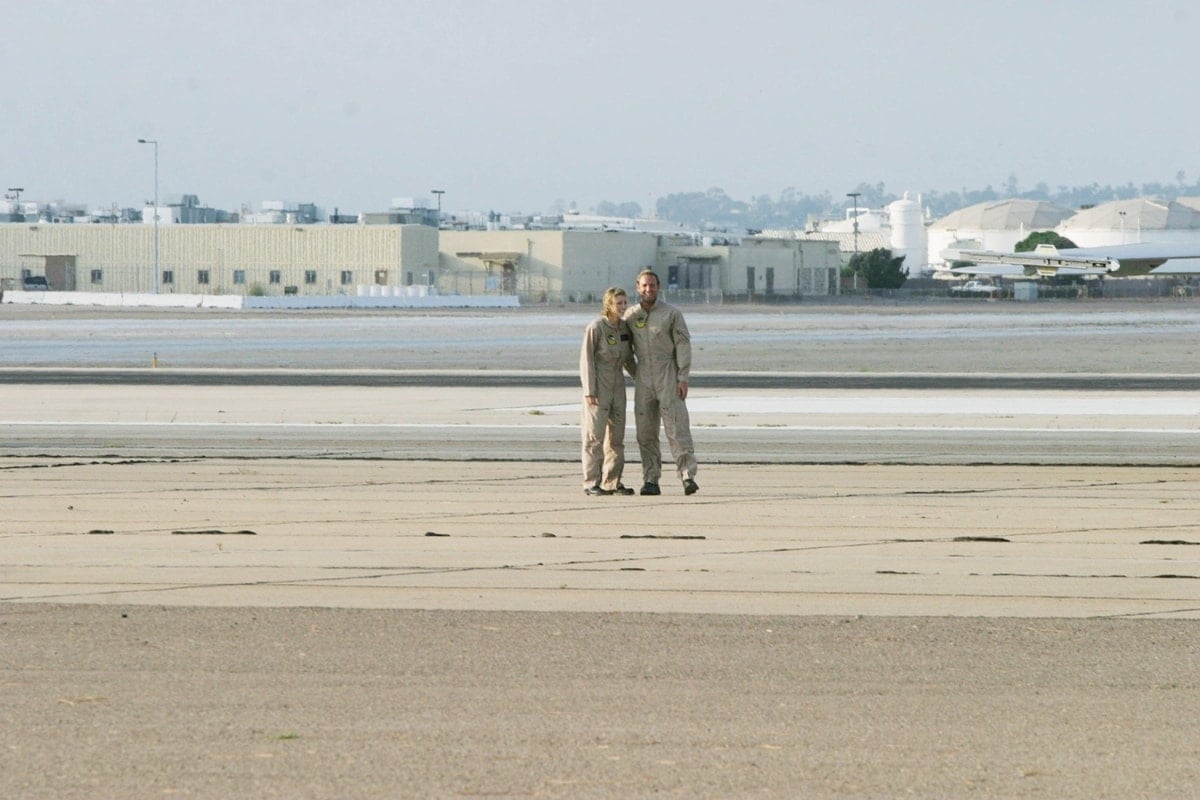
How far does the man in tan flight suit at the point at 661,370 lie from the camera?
14102 millimetres

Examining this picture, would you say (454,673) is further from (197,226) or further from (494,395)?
(197,226)

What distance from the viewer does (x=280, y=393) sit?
94.3ft

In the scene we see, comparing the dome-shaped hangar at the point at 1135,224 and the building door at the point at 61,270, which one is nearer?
the building door at the point at 61,270

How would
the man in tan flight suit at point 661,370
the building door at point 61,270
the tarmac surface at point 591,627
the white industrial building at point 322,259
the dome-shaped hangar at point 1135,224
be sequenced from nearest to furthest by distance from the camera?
Result: the tarmac surface at point 591,627 < the man in tan flight suit at point 661,370 < the white industrial building at point 322,259 < the building door at point 61,270 < the dome-shaped hangar at point 1135,224

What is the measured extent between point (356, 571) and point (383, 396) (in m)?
18.0

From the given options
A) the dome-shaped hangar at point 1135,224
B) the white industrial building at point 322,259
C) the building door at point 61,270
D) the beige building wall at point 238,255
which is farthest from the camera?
the dome-shaped hangar at point 1135,224

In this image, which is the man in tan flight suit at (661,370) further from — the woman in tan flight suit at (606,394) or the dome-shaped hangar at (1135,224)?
the dome-shaped hangar at (1135,224)

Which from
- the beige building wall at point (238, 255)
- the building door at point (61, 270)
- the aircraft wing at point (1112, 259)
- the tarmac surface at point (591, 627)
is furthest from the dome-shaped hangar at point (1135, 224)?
the tarmac surface at point (591, 627)

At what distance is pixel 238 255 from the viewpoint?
98.8 m

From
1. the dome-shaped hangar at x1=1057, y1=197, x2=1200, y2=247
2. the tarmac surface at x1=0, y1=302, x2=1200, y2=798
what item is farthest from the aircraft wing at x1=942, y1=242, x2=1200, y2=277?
the dome-shaped hangar at x1=1057, y1=197, x2=1200, y2=247

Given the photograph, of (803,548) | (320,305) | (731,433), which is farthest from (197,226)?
(803,548)

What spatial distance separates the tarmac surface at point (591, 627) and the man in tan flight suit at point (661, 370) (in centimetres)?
49

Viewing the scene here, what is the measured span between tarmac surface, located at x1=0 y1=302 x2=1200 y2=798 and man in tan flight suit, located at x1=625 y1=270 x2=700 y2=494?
486 mm

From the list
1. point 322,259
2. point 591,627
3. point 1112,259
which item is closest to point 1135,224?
point 322,259
